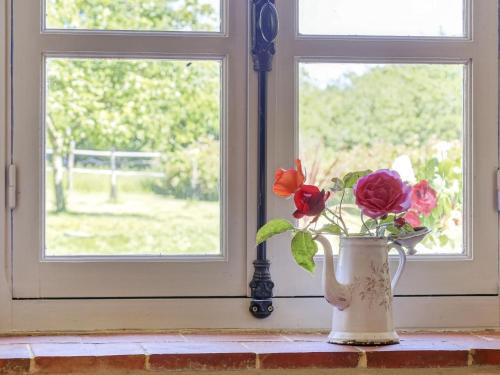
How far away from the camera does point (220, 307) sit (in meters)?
2.19

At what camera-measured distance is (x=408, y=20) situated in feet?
7.41

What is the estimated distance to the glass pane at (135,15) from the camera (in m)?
2.17

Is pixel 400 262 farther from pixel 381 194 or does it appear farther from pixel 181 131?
pixel 181 131

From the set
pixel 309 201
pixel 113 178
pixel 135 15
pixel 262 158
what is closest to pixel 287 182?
pixel 309 201

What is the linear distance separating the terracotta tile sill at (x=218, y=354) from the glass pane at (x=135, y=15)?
725 millimetres

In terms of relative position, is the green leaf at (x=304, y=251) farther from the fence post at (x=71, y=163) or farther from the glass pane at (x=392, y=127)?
the fence post at (x=71, y=163)

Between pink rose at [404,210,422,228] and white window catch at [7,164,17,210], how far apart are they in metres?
0.92

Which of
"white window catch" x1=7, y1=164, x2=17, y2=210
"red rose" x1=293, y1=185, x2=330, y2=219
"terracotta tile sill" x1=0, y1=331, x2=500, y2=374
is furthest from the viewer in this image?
"white window catch" x1=7, y1=164, x2=17, y2=210

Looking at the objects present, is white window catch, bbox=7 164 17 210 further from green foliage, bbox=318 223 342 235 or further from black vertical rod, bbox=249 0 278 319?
green foliage, bbox=318 223 342 235

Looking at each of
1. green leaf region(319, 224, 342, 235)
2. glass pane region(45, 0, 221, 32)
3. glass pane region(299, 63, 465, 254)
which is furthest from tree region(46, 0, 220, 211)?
green leaf region(319, 224, 342, 235)

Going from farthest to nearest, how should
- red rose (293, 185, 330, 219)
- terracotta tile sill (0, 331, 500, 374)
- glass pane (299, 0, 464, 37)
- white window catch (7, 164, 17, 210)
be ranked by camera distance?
glass pane (299, 0, 464, 37) → white window catch (7, 164, 17, 210) → red rose (293, 185, 330, 219) → terracotta tile sill (0, 331, 500, 374)

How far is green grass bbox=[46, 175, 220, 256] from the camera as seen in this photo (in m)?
2.16

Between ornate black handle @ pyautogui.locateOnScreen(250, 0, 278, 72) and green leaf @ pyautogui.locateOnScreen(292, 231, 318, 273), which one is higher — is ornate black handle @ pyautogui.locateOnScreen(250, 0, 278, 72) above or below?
above

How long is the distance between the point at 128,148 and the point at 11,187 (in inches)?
11.1
